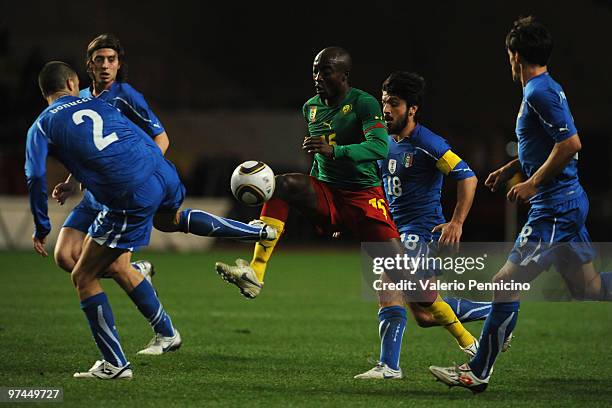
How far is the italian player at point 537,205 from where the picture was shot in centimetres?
581

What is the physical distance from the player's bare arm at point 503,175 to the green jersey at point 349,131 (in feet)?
2.20

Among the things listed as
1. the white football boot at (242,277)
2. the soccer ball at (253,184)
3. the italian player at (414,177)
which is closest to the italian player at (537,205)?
the italian player at (414,177)

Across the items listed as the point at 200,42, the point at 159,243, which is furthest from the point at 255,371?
the point at 200,42

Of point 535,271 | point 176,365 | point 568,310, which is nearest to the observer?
point 535,271

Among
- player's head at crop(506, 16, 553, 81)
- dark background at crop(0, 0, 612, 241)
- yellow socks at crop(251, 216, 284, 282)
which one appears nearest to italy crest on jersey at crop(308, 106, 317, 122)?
yellow socks at crop(251, 216, 284, 282)

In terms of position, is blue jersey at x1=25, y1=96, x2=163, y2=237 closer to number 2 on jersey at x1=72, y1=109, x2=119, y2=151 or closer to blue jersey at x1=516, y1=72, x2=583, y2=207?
number 2 on jersey at x1=72, y1=109, x2=119, y2=151

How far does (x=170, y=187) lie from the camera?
21.9 feet

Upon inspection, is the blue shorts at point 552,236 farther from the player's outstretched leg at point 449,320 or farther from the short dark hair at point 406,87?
the short dark hair at point 406,87

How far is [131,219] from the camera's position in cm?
637

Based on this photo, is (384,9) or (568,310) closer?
(568,310)

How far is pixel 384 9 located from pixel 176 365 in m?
19.9

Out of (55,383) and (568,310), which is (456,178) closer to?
(55,383)

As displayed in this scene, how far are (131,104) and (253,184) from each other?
1.54 meters

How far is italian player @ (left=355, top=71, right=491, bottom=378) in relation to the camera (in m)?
6.88
